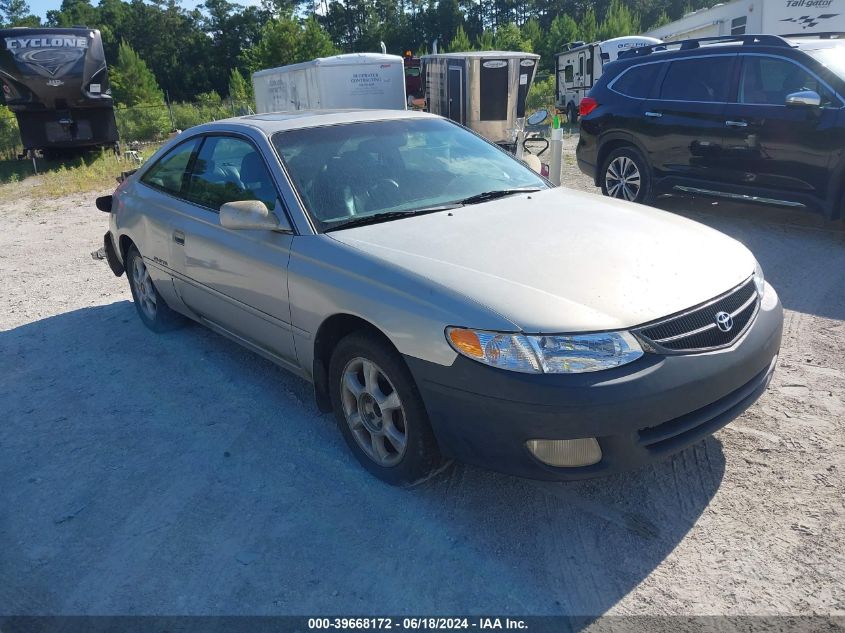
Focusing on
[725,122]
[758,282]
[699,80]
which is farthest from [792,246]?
[758,282]

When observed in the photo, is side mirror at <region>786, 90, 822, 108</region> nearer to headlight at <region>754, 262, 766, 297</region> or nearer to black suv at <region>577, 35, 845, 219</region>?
black suv at <region>577, 35, 845, 219</region>

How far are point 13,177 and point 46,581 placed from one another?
16473mm

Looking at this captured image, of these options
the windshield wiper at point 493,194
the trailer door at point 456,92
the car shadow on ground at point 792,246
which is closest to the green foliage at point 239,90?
the trailer door at point 456,92

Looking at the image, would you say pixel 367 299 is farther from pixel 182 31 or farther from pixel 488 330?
pixel 182 31

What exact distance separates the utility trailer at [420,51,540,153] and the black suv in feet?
19.2

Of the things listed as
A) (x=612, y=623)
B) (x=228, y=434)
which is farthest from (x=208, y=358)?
(x=612, y=623)

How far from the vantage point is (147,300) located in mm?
5305

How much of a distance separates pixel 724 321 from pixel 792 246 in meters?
4.42

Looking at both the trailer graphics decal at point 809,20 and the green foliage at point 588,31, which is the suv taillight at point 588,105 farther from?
the green foliage at point 588,31

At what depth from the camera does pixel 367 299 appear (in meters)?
2.91

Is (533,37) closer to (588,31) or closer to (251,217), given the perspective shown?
(588,31)

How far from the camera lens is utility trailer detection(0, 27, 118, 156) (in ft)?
50.2

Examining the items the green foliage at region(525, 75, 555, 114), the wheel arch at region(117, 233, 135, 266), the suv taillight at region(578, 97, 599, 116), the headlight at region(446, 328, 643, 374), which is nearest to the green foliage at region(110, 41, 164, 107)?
the green foliage at region(525, 75, 555, 114)

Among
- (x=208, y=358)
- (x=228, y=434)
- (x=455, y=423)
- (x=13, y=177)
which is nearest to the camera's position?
(x=455, y=423)
